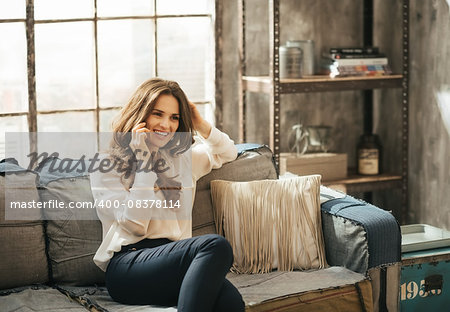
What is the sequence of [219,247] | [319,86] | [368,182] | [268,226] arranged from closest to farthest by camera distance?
[219,247] < [268,226] < [319,86] < [368,182]

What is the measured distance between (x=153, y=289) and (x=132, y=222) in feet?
0.84

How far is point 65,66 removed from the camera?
145 inches

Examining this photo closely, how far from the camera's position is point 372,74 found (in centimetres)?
402

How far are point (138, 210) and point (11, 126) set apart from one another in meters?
1.25

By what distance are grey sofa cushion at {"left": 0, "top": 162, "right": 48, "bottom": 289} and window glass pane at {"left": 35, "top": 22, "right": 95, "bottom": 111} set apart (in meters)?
0.94

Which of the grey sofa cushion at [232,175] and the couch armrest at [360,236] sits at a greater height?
the grey sofa cushion at [232,175]

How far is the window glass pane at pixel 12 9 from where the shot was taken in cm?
346

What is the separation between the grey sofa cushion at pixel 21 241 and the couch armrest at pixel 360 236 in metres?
1.13

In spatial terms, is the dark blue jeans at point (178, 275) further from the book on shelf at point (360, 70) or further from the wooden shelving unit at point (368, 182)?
the book on shelf at point (360, 70)

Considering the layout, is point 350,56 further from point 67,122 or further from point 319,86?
point 67,122

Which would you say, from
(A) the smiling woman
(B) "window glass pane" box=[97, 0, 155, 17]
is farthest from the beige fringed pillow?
(B) "window glass pane" box=[97, 0, 155, 17]

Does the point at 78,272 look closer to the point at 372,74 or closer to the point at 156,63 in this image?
the point at 156,63

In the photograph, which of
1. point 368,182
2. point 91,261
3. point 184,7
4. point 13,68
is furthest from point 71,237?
point 368,182

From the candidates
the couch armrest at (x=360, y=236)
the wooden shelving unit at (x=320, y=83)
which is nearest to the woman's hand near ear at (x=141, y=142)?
the couch armrest at (x=360, y=236)
